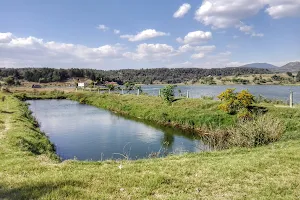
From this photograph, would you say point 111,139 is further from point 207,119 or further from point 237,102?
point 237,102

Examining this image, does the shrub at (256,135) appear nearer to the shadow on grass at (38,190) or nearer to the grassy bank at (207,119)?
the grassy bank at (207,119)

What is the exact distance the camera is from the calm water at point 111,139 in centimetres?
1875

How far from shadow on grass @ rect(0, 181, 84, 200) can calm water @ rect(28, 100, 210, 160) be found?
8728 mm

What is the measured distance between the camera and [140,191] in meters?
6.39

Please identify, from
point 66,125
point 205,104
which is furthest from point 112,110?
point 205,104

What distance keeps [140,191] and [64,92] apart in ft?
226

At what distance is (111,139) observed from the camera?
2309cm

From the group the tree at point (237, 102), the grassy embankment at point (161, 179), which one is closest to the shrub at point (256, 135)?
the grassy embankment at point (161, 179)

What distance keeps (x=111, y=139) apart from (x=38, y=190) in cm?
1685

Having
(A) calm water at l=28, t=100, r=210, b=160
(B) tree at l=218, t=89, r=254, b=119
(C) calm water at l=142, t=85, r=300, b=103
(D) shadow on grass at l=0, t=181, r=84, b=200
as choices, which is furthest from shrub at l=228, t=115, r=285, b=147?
(C) calm water at l=142, t=85, r=300, b=103

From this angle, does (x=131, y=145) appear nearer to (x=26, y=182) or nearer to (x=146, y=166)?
(x=146, y=166)

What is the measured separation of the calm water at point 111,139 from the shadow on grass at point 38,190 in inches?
344

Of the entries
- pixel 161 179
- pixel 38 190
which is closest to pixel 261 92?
pixel 161 179

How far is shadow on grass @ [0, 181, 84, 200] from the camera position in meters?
6.05
